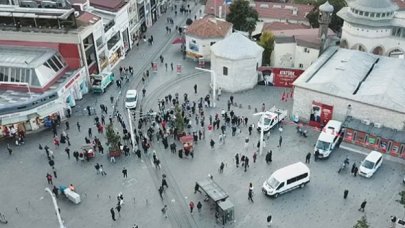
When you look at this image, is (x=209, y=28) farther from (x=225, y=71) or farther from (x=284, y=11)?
(x=284, y=11)

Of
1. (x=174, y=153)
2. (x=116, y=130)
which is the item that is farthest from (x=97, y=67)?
(x=174, y=153)

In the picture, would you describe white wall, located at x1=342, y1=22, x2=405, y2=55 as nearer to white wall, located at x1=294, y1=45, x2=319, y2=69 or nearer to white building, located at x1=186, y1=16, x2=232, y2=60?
white wall, located at x1=294, y1=45, x2=319, y2=69

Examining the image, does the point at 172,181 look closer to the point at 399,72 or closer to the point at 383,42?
the point at 399,72

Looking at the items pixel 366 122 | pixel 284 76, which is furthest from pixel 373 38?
pixel 366 122

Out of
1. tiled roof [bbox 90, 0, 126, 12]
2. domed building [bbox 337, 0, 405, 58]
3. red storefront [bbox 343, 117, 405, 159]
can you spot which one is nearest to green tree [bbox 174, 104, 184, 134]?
red storefront [bbox 343, 117, 405, 159]

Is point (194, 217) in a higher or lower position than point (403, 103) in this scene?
lower

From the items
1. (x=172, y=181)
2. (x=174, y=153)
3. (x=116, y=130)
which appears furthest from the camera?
(x=116, y=130)

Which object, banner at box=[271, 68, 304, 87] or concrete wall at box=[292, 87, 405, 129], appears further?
banner at box=[271, 68, 304, 87]
